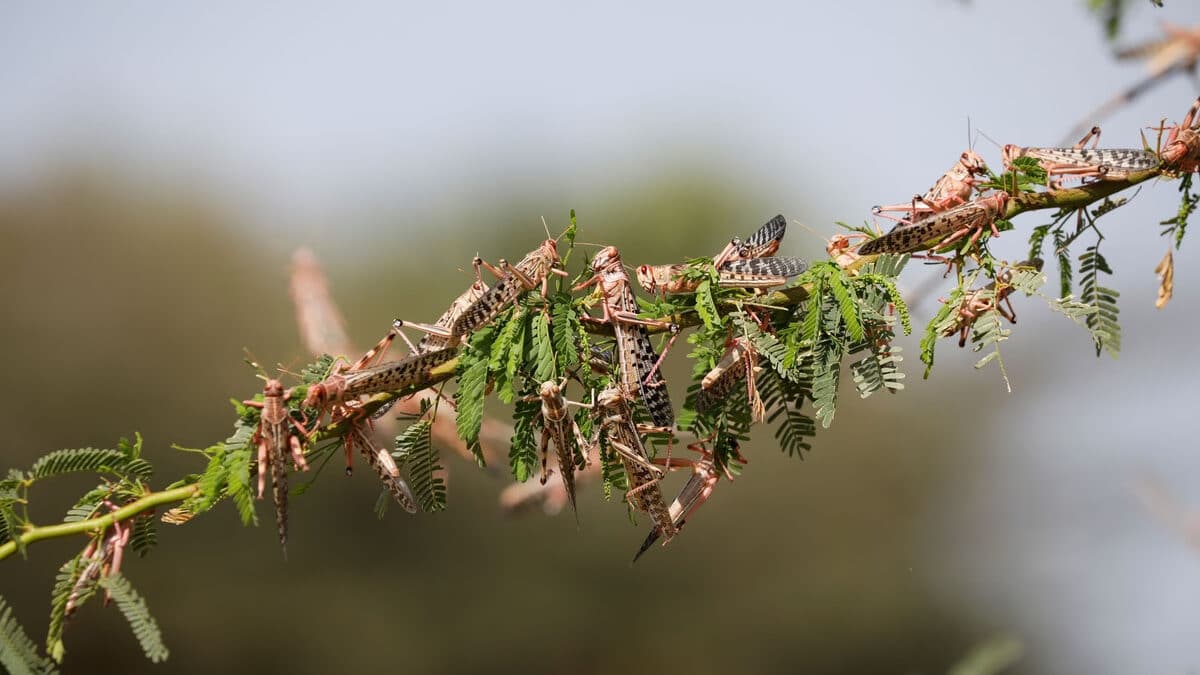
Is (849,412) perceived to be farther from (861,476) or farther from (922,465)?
(922,465)

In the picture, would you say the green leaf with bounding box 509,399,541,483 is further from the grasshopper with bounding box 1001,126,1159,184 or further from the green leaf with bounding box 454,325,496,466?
the grasshopper with bounding box 1001,126,1159,184

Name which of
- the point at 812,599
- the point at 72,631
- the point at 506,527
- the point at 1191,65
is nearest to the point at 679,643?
the point at 812,599

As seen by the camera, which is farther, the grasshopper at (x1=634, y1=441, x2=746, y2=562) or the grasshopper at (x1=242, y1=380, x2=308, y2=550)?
the grasshopper at (x1=634, y1=441, x2=746, y2=562)

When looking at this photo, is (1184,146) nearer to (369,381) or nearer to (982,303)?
(982,303)

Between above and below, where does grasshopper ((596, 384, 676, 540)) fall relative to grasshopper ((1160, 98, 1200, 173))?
below

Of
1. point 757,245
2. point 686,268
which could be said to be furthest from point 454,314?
point 757,245

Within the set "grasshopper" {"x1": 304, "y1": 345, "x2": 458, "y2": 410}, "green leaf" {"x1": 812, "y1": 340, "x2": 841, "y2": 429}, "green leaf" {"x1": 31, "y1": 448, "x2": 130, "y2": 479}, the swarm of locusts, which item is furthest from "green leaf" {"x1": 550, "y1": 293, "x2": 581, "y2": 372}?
"green leaf" {"x1": 31, "y1": 448, "x2": 130, "y2": 479}
